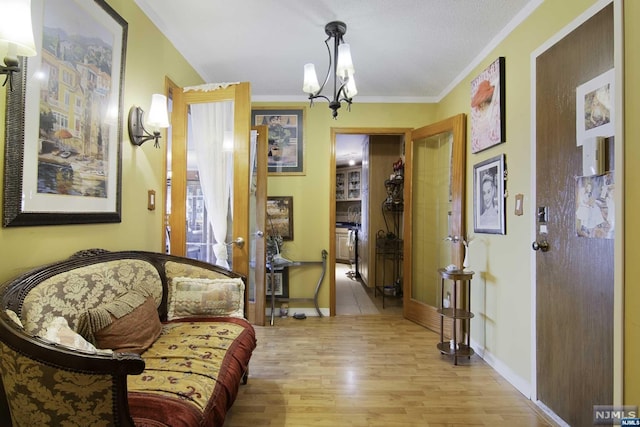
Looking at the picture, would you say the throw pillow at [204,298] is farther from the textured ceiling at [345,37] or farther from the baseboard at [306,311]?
the textured ceiling at [345,37]

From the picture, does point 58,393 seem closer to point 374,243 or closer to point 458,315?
point 458,315

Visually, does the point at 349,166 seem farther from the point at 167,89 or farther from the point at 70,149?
the point at 70,149

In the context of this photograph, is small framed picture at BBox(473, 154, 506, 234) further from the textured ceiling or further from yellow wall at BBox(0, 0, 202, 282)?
yellow wall at BBox(0, 0, 202, 282)

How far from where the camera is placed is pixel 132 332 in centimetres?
150

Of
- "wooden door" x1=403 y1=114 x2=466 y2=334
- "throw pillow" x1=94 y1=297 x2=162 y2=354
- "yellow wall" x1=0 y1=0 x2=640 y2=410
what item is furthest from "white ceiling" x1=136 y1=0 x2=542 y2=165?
"throw pillow" x1=94 y1=297 x2=162 y2=354

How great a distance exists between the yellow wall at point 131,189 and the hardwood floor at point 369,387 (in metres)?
1.29

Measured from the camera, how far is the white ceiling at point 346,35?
212cm

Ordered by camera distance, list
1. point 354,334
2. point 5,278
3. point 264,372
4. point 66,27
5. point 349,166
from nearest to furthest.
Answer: point 5,278 < point 66,27 < point 264,372 < point 354,334 < point 349,166

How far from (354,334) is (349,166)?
572 cm

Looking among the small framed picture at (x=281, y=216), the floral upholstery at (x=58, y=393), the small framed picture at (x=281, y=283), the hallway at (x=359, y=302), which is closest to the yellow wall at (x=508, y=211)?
the floral upholstery at (x=58, y=393)

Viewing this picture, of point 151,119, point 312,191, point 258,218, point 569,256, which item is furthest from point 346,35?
point 569,256

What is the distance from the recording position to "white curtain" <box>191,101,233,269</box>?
8.46 ft

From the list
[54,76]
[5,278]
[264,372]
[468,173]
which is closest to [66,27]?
[54,76]

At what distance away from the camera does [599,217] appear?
1.51 m
